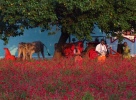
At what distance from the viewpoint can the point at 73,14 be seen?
22656 mm

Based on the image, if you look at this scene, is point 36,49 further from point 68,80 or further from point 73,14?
point 68,80

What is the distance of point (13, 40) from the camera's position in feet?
98.6

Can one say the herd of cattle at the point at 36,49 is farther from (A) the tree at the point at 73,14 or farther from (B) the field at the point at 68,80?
(B) the field at the point at 68,80

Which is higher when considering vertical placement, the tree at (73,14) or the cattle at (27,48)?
the tree at (73,14)

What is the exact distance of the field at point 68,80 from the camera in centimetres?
1180

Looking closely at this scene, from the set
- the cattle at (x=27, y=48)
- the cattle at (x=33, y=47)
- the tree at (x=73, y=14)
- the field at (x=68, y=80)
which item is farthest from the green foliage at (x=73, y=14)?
the field at (x=68, y=80)

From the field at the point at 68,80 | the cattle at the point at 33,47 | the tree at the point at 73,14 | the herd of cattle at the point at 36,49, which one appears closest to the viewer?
the field at the point at 68,80

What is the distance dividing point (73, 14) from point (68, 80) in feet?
27.8

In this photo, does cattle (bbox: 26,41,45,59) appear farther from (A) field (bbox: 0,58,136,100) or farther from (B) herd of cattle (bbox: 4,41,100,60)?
(A) field (bbox: 0,58,136,100)

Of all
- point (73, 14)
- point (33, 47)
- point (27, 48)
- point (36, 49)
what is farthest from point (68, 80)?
point (36, 49)

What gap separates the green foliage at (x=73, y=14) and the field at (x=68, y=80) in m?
2.30

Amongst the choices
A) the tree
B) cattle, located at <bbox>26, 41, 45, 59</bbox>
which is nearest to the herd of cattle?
cattle, located at <bbox>26, 41, 45, 59</bbox>

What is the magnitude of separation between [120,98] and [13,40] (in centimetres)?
1911

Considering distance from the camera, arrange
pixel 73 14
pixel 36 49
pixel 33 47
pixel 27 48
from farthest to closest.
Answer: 1. pixel 36 49
2. pixel 33 47
3. pixel 27 48
4. pixel 73 14
